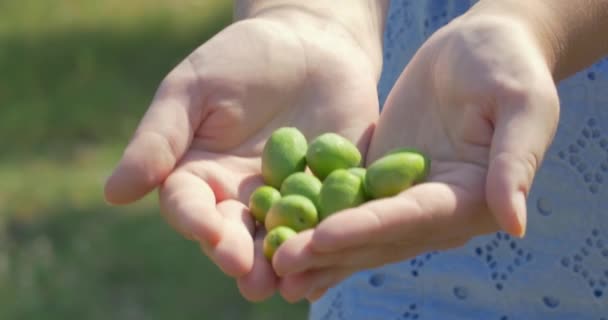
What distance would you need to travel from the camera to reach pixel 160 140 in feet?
4.70

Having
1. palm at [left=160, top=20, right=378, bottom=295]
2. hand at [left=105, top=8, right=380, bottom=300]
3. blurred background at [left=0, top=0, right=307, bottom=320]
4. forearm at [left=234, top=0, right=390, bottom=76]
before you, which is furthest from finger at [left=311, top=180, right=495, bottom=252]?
blurred background at [left=0, top=0, right=307, bottom=320]

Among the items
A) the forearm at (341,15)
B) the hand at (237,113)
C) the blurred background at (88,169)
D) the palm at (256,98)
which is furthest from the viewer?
the blurred background at (88,169)

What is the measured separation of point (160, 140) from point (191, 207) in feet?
0.43

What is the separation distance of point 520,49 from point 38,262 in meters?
2.22

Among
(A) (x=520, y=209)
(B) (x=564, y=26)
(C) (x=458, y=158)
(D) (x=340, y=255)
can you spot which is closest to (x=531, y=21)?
(B) (x=564, y=26)

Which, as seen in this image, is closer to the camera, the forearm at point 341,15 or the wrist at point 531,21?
the wrist at point 531,21

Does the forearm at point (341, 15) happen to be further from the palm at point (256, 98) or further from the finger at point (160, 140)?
the finger at point (160, 140)

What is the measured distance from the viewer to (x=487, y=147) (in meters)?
1.37

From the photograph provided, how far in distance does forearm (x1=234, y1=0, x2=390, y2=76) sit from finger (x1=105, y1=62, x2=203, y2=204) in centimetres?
24

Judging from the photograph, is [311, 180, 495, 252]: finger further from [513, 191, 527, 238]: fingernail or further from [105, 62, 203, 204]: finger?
[105, 62, 203, 204]: finger

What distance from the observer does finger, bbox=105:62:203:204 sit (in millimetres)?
1406

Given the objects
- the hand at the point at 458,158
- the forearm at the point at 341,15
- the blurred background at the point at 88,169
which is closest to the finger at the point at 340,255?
the hand at the point at 458,158

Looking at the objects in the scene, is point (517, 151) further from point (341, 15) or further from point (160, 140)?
point (341, 15)

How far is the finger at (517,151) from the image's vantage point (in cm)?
124
